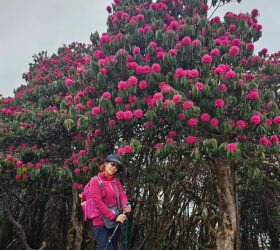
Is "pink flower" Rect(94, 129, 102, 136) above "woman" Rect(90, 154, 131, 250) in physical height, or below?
above

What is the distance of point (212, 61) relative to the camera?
505cm

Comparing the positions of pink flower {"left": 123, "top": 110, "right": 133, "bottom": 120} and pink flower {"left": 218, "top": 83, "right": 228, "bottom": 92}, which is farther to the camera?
pink flower {"left": 123, "top": 110, "right": 133, "bottom": 120}

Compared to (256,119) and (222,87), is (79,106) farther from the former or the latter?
(256,119)

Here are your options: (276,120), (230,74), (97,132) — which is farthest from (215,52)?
(97,132)

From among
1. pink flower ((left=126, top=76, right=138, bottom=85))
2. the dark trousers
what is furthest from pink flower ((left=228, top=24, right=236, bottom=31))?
the dark trousers

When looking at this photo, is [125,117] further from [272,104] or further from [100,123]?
[272,104]

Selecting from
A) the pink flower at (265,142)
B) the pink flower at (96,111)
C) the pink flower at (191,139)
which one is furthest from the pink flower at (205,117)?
the pink flower at (96,111)

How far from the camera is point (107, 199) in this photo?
10.7ft

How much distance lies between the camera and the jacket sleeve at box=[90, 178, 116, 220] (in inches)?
120

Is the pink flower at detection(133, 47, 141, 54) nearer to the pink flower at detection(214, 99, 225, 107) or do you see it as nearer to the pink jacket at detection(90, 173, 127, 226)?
the pink flower at detection(214, 99, 225, 107)

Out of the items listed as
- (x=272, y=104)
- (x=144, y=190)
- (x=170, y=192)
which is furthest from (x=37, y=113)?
(x=272, y=104)

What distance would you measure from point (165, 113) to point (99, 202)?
195cm

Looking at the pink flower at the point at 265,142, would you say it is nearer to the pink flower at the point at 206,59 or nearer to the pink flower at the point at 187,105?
the pink flower at the point at 187,105

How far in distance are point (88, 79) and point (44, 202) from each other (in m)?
4.52
